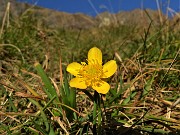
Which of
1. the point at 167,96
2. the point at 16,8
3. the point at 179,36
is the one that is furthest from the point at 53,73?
the point at 16,8

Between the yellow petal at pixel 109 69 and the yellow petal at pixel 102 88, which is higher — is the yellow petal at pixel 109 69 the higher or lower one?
the higher one

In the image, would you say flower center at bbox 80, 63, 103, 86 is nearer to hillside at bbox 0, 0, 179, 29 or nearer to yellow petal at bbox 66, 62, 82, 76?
yellow petal at bbox 66, 62, 82, 76

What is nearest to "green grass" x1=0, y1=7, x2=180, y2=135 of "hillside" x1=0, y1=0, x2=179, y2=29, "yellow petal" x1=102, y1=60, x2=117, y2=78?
"yellow petal" x1=102, y1=60, x2=117, y2=78

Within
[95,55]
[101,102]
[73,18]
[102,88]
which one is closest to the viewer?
[102,88]

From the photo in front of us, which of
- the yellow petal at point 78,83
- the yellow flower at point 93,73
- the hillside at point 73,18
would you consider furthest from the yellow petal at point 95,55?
the hillside at point 73,18

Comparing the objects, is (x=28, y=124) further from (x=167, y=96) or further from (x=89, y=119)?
(x=167, y=96)

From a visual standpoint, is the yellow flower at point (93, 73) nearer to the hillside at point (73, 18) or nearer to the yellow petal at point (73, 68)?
the yellow petal at point (73, 68)

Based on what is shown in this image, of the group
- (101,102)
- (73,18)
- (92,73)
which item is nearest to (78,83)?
(92,73)

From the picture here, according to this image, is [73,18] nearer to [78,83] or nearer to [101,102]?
[101,102]
